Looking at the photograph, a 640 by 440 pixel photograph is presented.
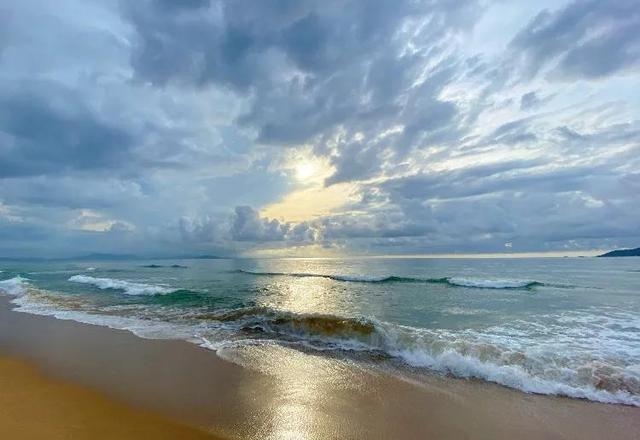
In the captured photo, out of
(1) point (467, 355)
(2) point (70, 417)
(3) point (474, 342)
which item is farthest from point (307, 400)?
(3) point (474, 342)

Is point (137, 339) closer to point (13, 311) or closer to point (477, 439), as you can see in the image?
point (477, 439)

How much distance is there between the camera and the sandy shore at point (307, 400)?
217 inches

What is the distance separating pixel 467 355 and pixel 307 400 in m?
4.87

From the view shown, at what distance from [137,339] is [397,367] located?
312 inches

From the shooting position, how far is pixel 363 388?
7.18m

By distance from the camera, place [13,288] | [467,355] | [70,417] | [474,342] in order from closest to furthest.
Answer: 1. [70,417]
2. [467,355]
3. [474,342]
4. [13,288]

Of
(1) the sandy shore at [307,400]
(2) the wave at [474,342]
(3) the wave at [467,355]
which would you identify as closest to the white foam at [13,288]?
(2) the wave at [474,342]

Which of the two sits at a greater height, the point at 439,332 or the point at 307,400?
the point at 307,400

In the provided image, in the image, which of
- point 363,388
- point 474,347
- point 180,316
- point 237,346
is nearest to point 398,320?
point 474,347

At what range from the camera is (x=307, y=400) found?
6.45 meters

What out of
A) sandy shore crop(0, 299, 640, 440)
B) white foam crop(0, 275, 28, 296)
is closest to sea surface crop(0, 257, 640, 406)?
sandy shore crop(0, 299, 640, 440)

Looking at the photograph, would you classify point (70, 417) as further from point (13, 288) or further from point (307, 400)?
point (13, 288)

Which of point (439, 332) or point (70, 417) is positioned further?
point (439, 332)

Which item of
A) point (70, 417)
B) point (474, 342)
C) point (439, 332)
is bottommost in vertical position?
point (439, 332)
